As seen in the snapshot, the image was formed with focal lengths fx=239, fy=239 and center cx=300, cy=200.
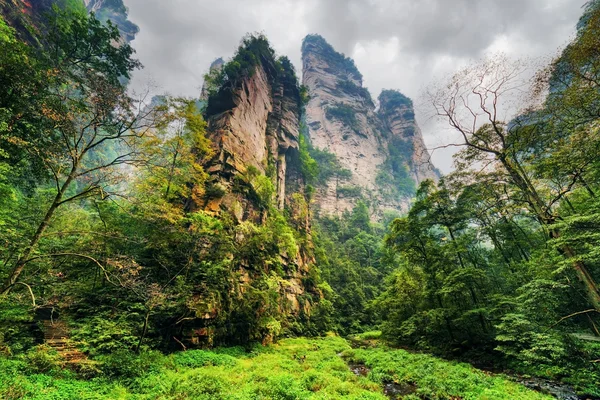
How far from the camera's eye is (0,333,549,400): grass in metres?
6.59

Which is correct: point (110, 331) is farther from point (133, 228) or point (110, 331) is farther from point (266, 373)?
point (266, 373)

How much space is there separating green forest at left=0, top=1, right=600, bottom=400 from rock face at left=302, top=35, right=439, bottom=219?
149ft

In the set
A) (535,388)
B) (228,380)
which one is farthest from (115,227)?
(535,388)

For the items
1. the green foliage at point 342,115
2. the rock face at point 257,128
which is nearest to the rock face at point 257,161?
the rock face at point 257,128

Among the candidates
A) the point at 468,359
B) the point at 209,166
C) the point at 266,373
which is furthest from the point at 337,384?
the point at 209,166

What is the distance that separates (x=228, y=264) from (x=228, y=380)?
7463 millimetres

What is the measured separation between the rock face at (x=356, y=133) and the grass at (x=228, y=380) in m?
51.1

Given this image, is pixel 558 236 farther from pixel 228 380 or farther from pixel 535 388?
pixel 228 380

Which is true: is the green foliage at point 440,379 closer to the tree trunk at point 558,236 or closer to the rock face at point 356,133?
the tree trunk at point 558,236

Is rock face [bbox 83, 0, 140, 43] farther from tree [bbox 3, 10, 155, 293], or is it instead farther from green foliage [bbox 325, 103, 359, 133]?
tree [bbox 3, 10, 155, 293]

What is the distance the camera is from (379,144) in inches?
3873

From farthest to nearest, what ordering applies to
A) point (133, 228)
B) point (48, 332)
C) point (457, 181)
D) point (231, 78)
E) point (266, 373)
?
point (231, 78) < point (457, 181) < point (133, 228) < point (266, 373) < point (48, 332)

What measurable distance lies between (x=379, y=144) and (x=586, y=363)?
96.2 meters

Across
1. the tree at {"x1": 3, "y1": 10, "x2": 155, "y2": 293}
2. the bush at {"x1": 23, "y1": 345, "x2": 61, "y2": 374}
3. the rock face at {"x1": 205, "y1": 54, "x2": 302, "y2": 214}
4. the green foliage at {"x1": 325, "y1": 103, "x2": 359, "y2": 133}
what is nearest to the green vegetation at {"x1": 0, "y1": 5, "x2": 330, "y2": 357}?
the tree at {"x1": 3, "y1": 10, "x2": 155, "y2": 293}
